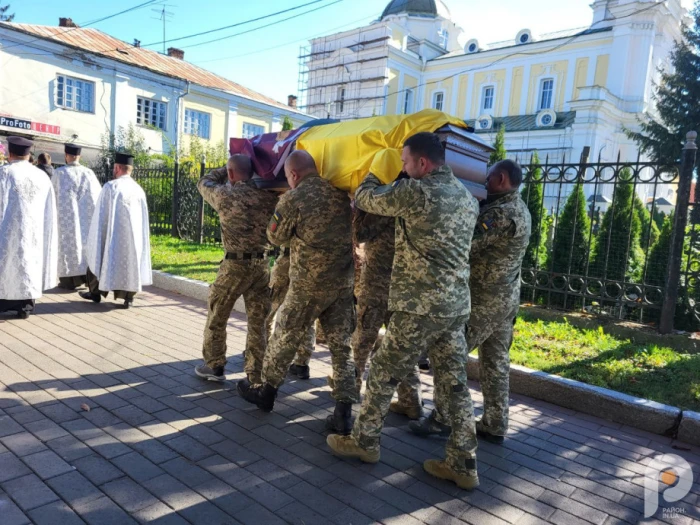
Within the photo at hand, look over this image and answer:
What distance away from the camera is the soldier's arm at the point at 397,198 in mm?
2904

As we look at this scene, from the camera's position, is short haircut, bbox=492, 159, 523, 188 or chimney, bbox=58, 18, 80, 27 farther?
chimney, bbox=58, 18, 80, 27

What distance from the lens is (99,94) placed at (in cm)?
2111

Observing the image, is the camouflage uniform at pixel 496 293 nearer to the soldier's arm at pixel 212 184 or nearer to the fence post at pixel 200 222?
the soldier's arm at pixel 212 184

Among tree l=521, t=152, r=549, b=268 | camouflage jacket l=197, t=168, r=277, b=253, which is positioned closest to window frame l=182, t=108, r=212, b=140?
tree l=521, t=152, r=549, b=268

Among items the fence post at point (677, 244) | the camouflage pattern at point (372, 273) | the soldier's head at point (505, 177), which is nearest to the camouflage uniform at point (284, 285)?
the camouflage pattern at point (372, 273)

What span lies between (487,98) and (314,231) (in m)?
38.8

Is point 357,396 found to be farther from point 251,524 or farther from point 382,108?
point 382,108

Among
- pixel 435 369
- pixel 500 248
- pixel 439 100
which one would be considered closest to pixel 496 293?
pixel 500 248

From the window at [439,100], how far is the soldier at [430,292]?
132 feet

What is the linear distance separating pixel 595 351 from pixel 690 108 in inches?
900

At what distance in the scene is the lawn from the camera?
4.46 m

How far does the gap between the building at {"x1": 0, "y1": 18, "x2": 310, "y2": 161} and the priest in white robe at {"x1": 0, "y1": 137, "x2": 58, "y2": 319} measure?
15624 mm

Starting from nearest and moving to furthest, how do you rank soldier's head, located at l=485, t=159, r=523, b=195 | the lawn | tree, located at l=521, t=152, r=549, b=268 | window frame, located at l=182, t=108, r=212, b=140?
soldier's head, located at l=485, t=159, r=523, b=195, the lawn, tree, located at l=521, t=152, r=549, b=268, window frame, located at l=182, t=108, r=212, b=140

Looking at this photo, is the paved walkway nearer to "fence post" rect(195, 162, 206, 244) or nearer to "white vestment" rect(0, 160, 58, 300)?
"white vestment" rect(0, 160, 58, 300)
